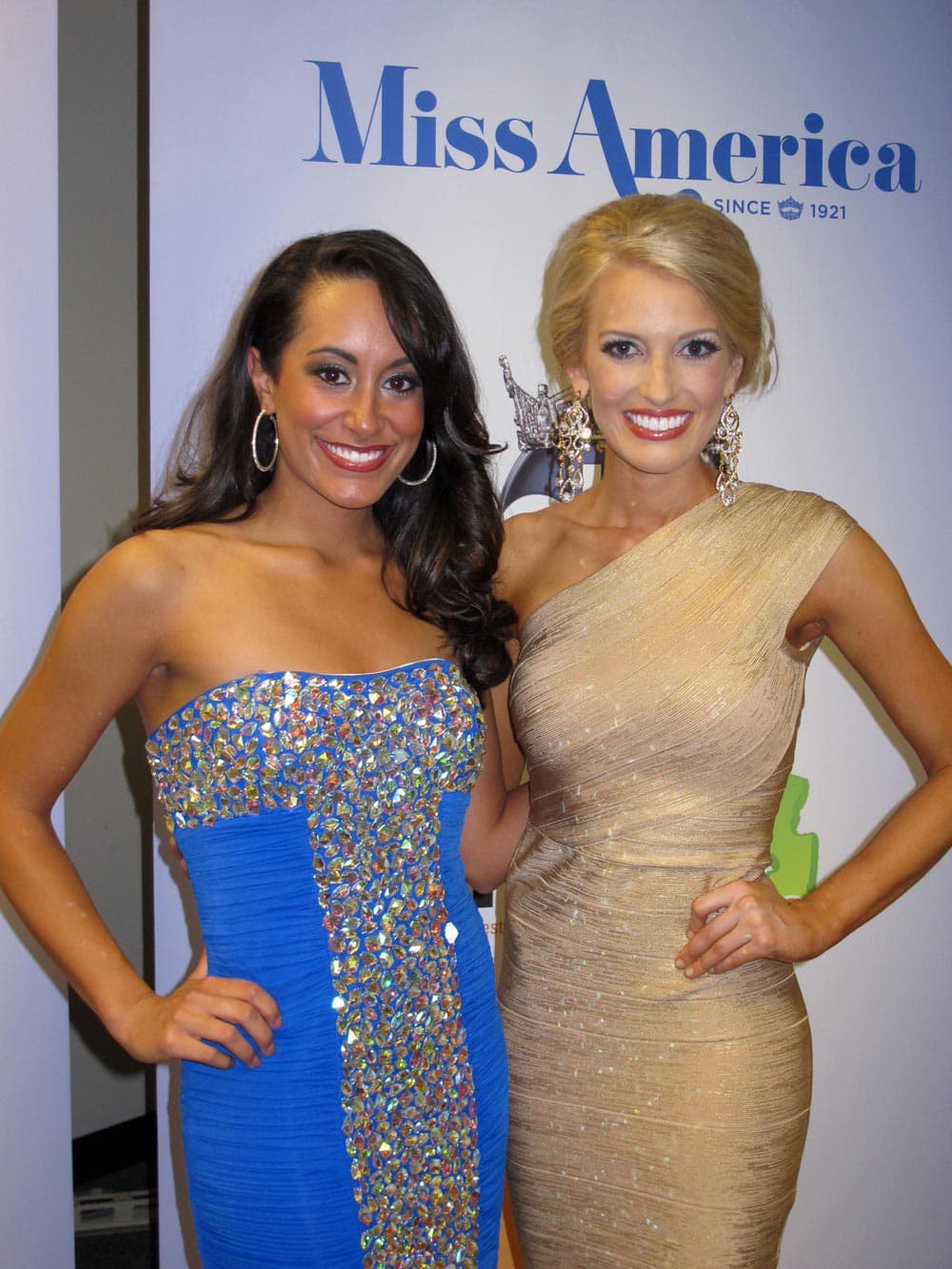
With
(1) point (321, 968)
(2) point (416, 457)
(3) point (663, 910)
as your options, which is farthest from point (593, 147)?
(1) point (321, 968)

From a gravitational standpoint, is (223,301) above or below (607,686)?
above

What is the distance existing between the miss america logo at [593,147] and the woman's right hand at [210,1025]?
1668 mm

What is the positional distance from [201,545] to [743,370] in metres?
0.85

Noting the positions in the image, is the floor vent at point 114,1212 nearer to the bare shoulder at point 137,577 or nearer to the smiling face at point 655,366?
the bare shoulder at point 137,577

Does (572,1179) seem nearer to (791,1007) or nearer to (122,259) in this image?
(791,1007)

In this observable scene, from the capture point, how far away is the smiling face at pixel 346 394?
5.41 feet

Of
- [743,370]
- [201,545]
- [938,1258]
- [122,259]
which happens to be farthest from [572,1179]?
[122,259]

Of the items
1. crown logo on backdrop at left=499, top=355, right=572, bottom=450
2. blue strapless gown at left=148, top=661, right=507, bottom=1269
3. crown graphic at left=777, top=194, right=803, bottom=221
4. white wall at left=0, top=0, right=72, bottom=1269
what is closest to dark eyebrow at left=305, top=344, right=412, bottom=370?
blue strapless gown at left=148, top=661, right=507, bottom=1269

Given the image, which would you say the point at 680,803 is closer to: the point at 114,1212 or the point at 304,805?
the point at 304,805

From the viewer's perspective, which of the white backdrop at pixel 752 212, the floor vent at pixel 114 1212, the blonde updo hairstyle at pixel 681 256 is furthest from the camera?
the floor vent at pixel 114 1212

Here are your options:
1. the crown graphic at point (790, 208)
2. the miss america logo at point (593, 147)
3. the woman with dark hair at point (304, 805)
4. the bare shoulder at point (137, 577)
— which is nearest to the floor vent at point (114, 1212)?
the woman with dark hair at point (304, 805)

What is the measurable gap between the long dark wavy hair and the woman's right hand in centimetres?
57

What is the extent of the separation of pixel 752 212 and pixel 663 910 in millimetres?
1575

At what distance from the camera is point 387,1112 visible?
154cm
